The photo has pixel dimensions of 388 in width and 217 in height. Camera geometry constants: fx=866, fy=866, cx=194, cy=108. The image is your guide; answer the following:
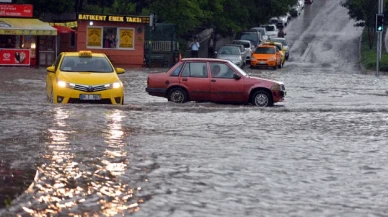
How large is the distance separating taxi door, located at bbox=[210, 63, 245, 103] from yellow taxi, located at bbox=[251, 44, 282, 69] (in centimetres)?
2637

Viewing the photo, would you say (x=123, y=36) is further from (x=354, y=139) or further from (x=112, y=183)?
(x=112, y=183)

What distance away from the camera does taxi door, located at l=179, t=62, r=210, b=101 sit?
2269 centimetres

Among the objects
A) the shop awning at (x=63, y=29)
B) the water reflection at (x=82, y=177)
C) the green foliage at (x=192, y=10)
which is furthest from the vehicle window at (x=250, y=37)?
the water reflection at (x=82, y=177)

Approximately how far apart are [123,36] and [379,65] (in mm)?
14134

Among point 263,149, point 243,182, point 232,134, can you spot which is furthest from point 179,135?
point 243,182

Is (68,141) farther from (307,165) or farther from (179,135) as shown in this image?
(307,165)

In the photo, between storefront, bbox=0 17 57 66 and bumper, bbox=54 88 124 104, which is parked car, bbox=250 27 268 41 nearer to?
storefront, bbox=0 17 57 66

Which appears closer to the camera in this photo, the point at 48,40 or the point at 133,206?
the point at 133,206

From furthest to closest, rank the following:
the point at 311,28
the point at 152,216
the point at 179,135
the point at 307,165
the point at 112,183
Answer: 1. the point at 311,28
2. the point at 179,135
3. the point at 307,165
4. the point at 112,183
5. the point at 152,216

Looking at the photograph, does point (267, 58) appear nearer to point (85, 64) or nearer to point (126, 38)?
point (126, 38)

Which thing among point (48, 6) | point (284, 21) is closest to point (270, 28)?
point (284, 21)

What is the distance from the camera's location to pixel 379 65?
46.9m

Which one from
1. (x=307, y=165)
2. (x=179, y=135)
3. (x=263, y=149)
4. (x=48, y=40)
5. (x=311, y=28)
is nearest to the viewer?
(x=307, y=165)

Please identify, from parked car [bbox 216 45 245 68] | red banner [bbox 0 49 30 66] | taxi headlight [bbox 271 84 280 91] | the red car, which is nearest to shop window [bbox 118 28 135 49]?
parked car [bbox 216 45 245 68]
